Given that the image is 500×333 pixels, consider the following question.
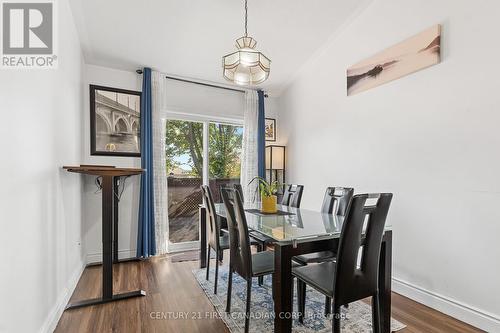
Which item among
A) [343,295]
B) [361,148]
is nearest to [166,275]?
[343,295]

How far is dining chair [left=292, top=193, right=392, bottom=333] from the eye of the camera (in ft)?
4.90

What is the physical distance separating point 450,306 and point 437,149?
1.30 metres

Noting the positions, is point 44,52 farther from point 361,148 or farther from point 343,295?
point 361,148

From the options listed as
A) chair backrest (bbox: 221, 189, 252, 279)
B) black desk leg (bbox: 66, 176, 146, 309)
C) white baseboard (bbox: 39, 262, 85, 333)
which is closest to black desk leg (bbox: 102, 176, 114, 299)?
black desk leg (bbox: 66, 176, 146, 309)

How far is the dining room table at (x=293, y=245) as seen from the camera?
1555mm

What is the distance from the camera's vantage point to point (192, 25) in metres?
2.90

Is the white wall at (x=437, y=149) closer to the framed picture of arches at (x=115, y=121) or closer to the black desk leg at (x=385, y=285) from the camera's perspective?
the black desk leg at (x=385, y=285)

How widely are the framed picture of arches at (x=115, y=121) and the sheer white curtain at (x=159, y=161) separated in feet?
0.75

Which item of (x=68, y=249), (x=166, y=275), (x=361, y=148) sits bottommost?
(x=166, y=275)

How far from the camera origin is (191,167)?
13.4ft

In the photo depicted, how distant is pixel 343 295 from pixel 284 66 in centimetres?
330

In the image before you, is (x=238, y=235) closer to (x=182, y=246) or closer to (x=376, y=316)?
(x=376, y=316)

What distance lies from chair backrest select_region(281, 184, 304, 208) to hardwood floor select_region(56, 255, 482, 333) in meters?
1.34

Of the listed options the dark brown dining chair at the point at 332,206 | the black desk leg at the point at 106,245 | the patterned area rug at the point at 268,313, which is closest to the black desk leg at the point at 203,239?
the patterned area rug at the point at 268,313
